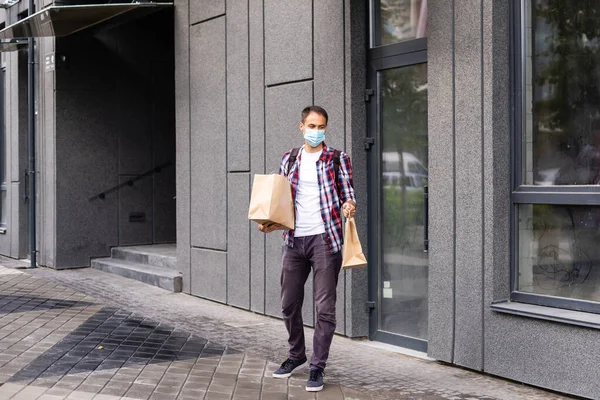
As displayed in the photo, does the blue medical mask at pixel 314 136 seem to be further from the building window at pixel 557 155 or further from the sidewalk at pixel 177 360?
the sidewalk at pixel 177 360

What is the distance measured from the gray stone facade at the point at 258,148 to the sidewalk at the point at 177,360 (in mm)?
322

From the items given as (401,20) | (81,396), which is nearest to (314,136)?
(401,20)

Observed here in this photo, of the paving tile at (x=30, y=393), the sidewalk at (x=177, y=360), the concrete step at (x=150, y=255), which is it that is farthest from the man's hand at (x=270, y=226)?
the concrete step at (x=150, y=255)

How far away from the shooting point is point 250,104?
9727 mm

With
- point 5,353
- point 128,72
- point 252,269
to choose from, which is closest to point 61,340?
point 5,353

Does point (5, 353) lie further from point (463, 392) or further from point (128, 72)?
point (128, 72)

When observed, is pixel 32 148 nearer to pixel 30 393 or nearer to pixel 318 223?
pixel 30 393

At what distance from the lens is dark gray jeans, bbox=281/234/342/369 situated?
615 centimetres

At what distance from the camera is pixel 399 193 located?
25.5 feet

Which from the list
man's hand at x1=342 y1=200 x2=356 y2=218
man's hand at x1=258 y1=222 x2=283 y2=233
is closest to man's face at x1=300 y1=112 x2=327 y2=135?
man's hand at x1=342 y1=200 x2=356 y2=218

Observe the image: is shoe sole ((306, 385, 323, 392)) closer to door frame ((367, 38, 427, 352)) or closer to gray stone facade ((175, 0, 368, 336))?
door frame ((367, 38, 427, 352))

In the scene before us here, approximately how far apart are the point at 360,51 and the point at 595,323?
11.5 ft

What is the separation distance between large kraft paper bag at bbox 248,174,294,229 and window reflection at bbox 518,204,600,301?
1778 millimetres

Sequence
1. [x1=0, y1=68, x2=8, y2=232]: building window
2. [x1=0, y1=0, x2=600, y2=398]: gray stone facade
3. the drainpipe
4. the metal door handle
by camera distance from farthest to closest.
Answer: [x1=0, y1=68, x2=8, y2=232]: building window
the drainpipe
the metal door handle
[x1=0, y1=0, x2=600, y2=398]: gray stone facade
